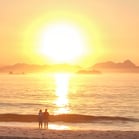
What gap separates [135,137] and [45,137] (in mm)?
6731

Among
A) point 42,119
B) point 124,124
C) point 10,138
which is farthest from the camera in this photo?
point 124,124

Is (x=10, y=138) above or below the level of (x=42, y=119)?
below

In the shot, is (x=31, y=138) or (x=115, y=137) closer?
(x=31, y=138)

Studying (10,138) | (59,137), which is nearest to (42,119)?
(59,137)

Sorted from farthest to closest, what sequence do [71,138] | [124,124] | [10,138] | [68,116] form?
[68,116] < [124,124] < [71,138] < [10,138]

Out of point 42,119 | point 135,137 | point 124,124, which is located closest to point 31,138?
point 135,137

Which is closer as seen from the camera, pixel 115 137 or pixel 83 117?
pixel 115 137

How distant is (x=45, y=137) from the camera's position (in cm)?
2636

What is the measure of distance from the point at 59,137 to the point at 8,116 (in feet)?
98.0

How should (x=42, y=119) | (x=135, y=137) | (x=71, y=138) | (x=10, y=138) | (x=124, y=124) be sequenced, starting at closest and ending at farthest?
(x=10, y=138) → (x=71, y=138) → (x=135, y=137) → (x=42, y=119) → (x=124, y=124)

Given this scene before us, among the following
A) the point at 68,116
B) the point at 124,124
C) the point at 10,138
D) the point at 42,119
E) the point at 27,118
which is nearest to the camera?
the point at 10,138

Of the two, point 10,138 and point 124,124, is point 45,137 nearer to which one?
point 10,138

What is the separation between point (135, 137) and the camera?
94.5 feet

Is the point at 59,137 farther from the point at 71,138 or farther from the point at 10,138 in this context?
the point at 10,138
